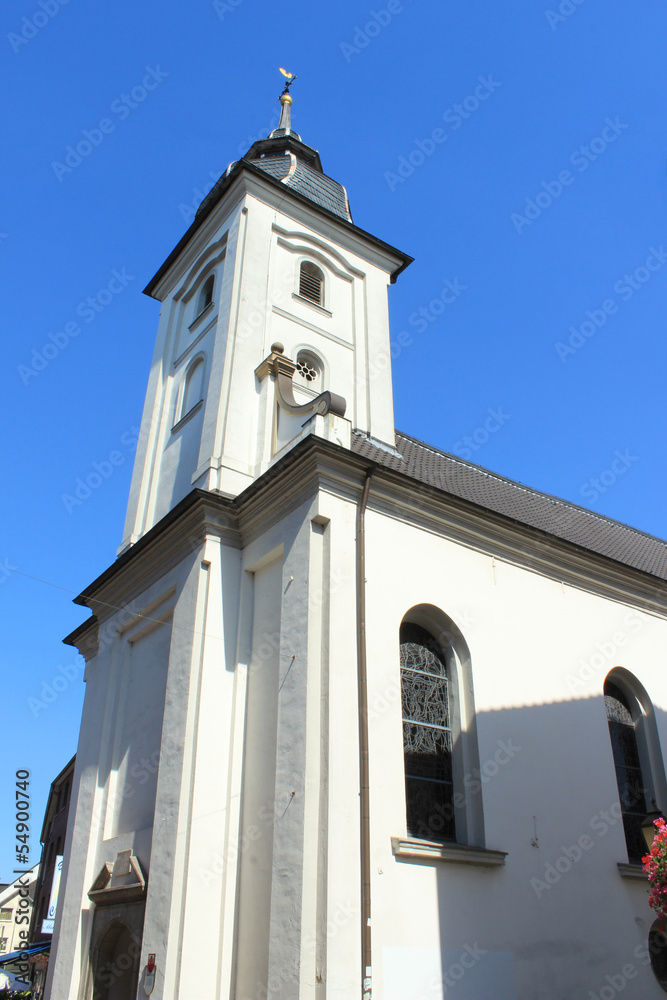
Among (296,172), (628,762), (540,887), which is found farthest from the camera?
(296,172)

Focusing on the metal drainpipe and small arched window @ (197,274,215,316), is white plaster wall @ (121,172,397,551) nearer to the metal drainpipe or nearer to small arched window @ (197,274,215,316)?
small arched window @ (197,274,215,316)

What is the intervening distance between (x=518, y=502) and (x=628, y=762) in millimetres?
6181

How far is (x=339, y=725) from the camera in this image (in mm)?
10594

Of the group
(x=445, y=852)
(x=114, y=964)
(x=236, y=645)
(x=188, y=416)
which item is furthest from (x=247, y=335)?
(x=114, y=964)

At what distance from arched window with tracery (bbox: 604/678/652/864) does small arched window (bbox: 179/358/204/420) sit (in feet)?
33.0

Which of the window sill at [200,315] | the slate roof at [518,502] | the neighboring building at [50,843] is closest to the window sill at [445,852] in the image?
the slate roof at [518,502]

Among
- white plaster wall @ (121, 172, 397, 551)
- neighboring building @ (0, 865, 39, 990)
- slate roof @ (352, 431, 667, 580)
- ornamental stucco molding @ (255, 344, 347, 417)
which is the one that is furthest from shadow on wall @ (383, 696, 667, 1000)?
neighboring building @ (0, 865, 39, 990)

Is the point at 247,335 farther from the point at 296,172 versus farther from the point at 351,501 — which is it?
the point at 296,172

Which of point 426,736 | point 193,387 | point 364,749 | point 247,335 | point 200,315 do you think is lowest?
point 364,749

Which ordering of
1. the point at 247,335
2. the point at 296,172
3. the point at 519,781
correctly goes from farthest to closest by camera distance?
the point at 296,172 → the point at 247,335 → the point at 519,781

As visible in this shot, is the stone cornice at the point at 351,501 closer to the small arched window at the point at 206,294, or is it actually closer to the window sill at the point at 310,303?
the window sill at the point at 310,303

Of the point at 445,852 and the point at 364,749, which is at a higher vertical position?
the point at 364,749

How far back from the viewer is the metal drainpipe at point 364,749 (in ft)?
31.1

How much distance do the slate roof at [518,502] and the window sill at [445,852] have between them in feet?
19.0
